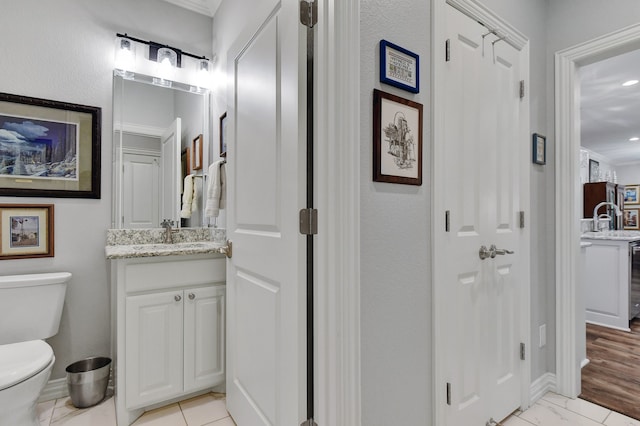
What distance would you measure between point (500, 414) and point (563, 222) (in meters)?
1.17

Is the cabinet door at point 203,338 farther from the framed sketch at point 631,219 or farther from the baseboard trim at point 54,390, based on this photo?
the framed sketch at point 631,219

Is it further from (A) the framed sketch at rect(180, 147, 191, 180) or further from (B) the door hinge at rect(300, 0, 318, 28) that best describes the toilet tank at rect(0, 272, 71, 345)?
(B) the door hinge at rect(300, 0, 318, 28)

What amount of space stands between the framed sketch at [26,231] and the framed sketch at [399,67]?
203cm

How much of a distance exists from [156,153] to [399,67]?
1765 millimetres

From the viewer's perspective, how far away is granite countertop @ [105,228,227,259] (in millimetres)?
1818

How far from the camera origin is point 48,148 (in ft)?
6.30

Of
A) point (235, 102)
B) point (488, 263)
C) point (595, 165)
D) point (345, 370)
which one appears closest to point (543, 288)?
point (488, 263)

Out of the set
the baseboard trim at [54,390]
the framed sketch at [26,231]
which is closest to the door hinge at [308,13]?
the framed sketch at [26,231]

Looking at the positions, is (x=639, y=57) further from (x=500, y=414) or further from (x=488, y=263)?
(x=500, y=414)

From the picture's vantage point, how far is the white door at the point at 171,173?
2.26 m

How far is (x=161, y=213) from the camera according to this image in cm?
225

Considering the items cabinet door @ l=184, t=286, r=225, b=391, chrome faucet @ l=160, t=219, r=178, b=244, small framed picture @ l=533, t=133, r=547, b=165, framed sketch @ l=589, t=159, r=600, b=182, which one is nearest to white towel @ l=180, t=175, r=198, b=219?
chrome faucet @ l=160, t=219, r=178, b=244

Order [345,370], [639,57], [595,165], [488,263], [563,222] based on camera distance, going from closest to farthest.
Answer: [345,370] < [488,263] < [563,222] < [639,57] < [595,165]

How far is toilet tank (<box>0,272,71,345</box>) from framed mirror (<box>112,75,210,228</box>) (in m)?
0.49
